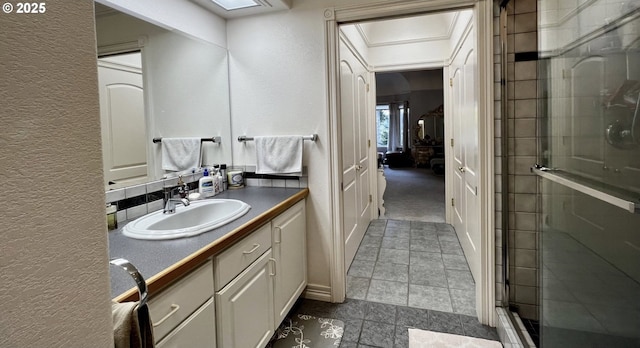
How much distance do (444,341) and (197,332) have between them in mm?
1413

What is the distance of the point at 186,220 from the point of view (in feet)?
5.52

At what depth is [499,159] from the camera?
1860mm

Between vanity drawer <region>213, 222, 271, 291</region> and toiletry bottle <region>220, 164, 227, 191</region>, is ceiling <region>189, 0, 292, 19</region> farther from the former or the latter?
vanity drawer <region>213, 222, 271, 291</region>

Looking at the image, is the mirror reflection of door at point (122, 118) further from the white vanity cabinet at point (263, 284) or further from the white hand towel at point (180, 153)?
the white vanity cabinet at point (263, 284)

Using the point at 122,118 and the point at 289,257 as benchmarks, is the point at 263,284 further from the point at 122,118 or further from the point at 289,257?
the point at 122,118

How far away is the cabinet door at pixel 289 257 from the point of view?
5.82 feet

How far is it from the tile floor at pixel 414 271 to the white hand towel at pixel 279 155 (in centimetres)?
107

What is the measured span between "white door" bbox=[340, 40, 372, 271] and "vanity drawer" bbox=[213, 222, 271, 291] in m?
0.85

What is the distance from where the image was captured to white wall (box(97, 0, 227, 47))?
1575 millimetres

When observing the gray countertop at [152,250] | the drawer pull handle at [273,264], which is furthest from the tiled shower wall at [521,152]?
the gray countertop at [152,250]

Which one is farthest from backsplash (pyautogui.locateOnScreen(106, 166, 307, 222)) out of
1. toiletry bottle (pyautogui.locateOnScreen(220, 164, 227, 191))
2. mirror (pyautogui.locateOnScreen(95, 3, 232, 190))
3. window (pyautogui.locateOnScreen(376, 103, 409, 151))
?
window (pyautogui.locateOnScreen(376, 103, 409, 151))

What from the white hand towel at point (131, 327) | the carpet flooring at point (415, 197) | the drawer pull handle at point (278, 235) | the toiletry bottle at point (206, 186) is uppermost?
the toiletry bottle at point (206, 186)

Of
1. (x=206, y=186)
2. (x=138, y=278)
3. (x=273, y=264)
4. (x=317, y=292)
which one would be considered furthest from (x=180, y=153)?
(x=138, y=278)

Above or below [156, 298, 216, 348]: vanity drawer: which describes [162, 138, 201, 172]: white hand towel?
above
